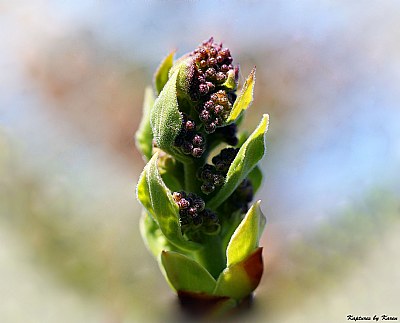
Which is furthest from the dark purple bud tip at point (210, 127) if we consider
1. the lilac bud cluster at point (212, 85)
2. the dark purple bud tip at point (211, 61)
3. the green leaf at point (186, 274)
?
the green leaf at point (186, 274)

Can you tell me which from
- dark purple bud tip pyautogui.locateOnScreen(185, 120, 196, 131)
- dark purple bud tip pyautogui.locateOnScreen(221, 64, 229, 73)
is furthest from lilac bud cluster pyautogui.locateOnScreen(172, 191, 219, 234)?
dark purple bud tip pyautogui.locateOnScreen(221, 64, 229, 73)

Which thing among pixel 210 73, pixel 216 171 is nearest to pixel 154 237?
pixel 216 171

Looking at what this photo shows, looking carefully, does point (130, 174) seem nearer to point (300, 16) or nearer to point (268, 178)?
point (268, 178)

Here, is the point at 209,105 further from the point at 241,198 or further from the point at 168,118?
the point at 241,198

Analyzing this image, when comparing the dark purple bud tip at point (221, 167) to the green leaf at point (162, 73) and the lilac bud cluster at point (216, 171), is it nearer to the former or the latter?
the lilac bud cluster at point (216, 171)

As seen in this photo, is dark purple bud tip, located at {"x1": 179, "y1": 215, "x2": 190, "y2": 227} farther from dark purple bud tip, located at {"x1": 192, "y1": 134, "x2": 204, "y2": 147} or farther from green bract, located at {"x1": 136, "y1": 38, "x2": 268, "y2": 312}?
dark purple bud tip, located at {"x1": 192, "y1": 134, "x2": 204, "y2": 147}
